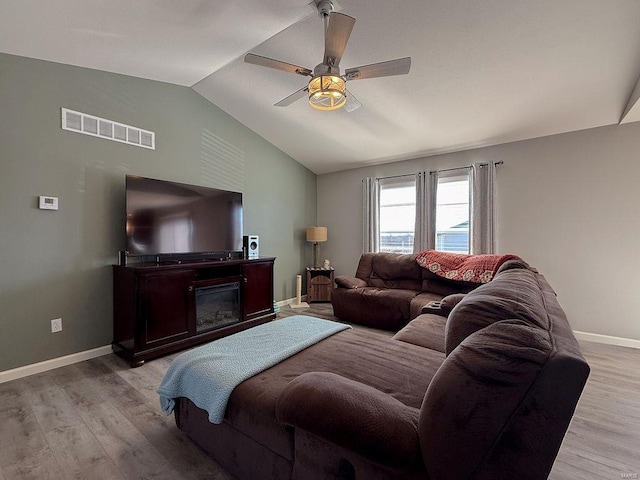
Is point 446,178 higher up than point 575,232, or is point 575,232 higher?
point 446,178

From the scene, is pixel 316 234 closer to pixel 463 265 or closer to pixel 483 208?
pixel 463 265

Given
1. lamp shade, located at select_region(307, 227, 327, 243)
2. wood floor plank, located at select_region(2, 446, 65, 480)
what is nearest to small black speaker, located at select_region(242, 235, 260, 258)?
lamp shade, located at select_region(307, 227, 327, 243)

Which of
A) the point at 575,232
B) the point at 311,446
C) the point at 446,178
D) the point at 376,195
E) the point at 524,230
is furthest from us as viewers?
the point at 376,195

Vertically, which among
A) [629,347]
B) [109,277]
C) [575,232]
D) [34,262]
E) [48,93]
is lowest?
[629,347]

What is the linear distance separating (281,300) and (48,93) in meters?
3.78

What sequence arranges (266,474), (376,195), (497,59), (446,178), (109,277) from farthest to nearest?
(376,195) → (446,178) → (109,277) → (497,59) → (266,474)

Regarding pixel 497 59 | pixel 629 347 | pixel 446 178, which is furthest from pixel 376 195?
pixel 629 347

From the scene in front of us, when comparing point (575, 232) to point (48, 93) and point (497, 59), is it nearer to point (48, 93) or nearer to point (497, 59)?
point (497, 59)

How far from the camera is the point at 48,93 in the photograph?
2564 millimetres

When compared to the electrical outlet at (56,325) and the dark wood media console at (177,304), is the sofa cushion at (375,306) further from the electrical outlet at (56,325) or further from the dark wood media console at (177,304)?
the electrical outlet at (56,325)

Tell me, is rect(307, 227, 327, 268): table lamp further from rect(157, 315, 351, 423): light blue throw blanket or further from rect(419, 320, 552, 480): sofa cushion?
rect(419, 320, 552, 480): sofa cushion

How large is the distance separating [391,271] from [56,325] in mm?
3817

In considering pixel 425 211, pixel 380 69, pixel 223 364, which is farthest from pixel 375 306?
pixel 380 69

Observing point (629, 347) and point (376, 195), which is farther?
point (376, 195)
